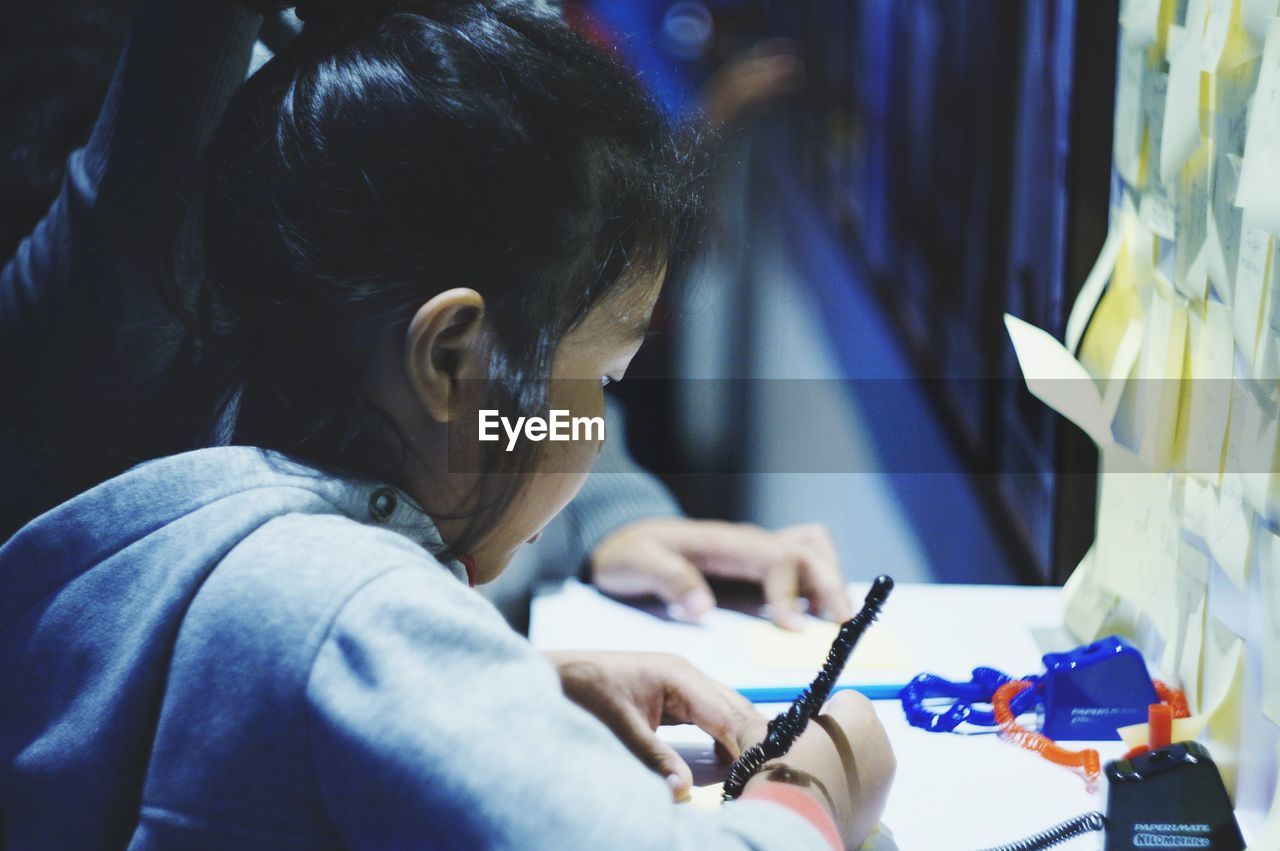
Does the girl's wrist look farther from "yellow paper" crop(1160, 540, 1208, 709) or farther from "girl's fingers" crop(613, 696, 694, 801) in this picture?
"yellow paper" crop(1160, 540, 1208, 709)

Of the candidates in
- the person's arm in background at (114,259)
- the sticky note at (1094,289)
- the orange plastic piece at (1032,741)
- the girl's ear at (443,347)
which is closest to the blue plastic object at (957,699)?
the orange plastic piece at (1032,741)

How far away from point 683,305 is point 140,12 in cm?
42

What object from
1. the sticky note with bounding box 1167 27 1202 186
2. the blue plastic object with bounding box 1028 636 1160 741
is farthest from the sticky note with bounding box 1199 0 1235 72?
the blue plastic object with bounding box 1028 636 1160 741

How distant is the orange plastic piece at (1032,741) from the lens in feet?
2.20

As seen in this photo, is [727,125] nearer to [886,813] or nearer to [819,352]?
[886,813]

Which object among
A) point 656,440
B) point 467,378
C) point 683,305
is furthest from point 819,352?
point 467,378

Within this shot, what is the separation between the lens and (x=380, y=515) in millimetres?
558

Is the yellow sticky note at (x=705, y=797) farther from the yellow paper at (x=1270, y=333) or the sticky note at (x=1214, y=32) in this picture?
the sticky note at (x=1214, y=32)

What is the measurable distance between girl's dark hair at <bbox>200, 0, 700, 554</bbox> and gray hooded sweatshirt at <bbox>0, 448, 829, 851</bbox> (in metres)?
0.07

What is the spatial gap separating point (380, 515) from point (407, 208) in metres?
0.13

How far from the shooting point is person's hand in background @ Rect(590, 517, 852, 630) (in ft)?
3.00

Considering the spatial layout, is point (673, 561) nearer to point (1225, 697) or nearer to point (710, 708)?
point (710, 708)

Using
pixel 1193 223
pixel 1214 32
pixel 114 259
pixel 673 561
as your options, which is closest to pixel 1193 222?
pixel 1193 223

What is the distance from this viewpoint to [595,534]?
1.04 m
